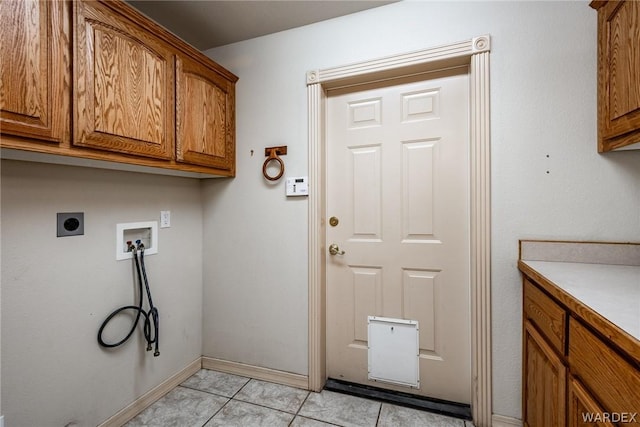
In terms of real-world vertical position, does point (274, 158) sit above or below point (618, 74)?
below

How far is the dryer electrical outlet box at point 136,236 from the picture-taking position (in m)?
1.60

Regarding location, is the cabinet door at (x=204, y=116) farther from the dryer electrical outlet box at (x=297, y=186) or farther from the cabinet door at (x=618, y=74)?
the cabinet door at (x=618, y=74)

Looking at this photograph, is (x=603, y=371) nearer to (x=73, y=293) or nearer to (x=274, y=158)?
(x=274, y=158)

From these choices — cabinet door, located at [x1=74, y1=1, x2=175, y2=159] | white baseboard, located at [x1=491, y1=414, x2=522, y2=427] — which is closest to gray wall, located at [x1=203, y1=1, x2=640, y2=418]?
white baseboard, located at [x1=491, y1=414, x2=522, y2=427]


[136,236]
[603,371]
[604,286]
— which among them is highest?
[136,236]

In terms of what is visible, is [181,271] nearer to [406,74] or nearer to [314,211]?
[314,211]

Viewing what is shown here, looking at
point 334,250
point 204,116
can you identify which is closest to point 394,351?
point 334,250

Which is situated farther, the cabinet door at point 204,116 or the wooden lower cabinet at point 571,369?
the cabinet door at point 204,116

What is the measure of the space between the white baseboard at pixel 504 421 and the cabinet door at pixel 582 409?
737mm

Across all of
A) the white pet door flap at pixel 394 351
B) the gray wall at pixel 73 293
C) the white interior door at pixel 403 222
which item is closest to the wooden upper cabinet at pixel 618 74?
the white interior door at pixel 403 222

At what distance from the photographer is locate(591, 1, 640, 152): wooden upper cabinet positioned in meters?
1.07

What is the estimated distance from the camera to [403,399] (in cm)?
172

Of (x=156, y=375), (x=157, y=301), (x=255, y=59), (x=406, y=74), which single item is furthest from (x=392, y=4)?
(x=156, y=375)

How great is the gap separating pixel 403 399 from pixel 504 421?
1.70ft
